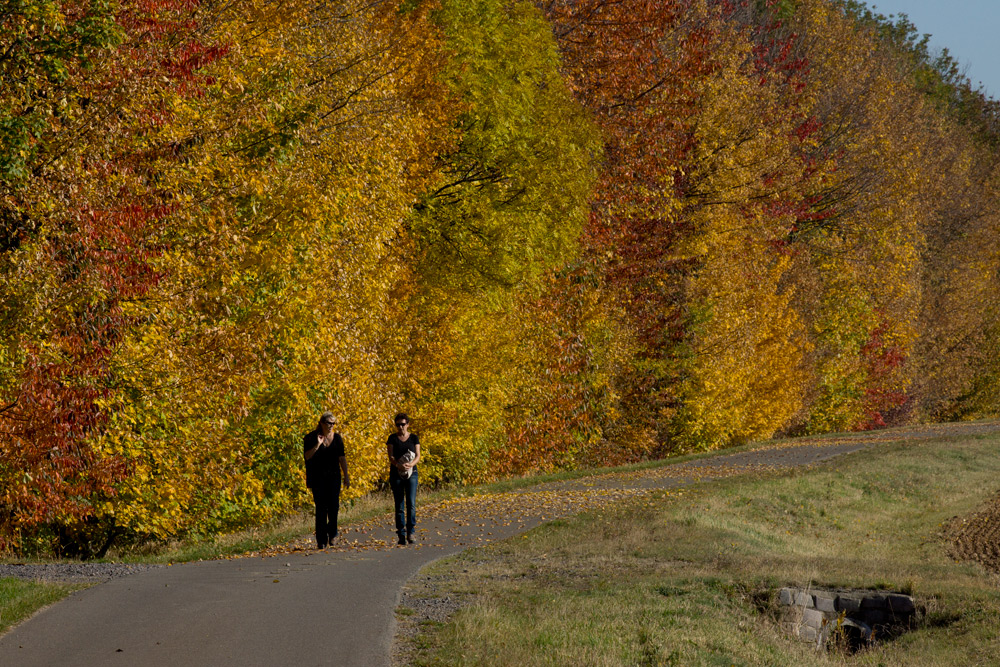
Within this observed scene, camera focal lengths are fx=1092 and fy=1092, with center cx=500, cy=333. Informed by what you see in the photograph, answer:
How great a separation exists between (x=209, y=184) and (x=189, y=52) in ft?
6.62

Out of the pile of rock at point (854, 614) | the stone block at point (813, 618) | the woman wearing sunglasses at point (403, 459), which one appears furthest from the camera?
the woman wearing sunglasses at point (403, 459)

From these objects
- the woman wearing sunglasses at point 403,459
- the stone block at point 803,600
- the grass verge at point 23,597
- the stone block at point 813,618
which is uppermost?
the woman wearing sunglasses at point 403,459

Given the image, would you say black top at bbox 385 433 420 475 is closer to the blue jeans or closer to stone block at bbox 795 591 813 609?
the blue jeans

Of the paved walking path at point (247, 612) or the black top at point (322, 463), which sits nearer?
the paved walking path at point (247, 612)

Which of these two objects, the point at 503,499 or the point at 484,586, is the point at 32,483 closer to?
the point at 484,586

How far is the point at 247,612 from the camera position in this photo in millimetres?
10562

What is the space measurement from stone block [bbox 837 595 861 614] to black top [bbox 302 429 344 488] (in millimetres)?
6734

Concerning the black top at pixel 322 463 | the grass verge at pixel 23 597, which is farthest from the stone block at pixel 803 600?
the grass verge at pixel 23 597

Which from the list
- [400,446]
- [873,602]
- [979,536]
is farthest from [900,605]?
[979,536]

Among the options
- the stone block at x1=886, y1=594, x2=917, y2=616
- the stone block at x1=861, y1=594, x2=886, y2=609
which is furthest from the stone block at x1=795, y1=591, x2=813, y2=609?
the stone block at x1=886, y1=594, x2=917, y2=616

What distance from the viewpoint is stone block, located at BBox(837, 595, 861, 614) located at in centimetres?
1337

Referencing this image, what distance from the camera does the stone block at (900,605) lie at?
13.3 metres

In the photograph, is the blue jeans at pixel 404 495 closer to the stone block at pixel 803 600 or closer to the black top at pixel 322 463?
the black top at pixel 322 463

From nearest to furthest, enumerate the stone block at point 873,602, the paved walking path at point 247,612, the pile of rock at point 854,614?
the paved walking path at point 247,612 → the pile of rock at point 854,614 → the stone block at point 873,602
